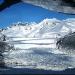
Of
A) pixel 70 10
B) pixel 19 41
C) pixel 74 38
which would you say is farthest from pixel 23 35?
pixel 70 10

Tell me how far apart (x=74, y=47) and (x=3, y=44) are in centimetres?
108

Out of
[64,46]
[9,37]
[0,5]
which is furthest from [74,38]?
[0,5]

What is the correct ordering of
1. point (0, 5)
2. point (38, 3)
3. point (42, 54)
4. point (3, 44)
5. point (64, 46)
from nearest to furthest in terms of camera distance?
point (0, 5) → point (38, 3) → point (3, 44) → point (42, 54) → point (64, 46)

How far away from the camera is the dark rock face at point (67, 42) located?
320 centimetres

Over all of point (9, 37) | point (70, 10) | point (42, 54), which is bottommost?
point (42, 54)

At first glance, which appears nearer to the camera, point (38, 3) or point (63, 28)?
point (38, 3)

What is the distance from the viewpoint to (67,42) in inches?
130

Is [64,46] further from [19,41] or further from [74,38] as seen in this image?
[19,41]

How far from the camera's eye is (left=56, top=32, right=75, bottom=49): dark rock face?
→ 3200 millimetres

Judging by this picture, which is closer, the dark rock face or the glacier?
the glacier

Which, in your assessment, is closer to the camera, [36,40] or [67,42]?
[67,42]

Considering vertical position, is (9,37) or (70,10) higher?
(70,10)

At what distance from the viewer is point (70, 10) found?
1.65 meters

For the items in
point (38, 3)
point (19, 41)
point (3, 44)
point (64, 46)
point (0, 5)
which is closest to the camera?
point (0, 5)
